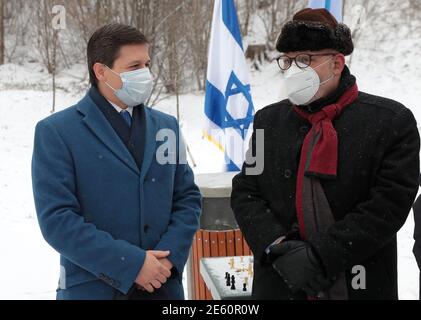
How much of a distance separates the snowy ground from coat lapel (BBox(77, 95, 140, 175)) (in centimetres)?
368

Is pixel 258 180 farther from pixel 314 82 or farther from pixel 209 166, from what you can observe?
pixel 209 166

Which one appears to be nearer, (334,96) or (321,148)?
(321,148)

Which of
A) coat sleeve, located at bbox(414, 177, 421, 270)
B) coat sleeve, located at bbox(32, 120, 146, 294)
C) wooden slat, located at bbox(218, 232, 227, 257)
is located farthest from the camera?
wooden slat, located at bbox(218, 232, 227, 257)

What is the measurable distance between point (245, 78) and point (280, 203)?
4245 millimetres

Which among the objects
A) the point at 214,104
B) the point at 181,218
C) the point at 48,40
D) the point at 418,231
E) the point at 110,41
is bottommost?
the point at 48,40

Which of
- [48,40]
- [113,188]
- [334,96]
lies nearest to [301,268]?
[334,96]

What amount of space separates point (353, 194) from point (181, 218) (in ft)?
2.59

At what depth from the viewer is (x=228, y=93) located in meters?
6.34

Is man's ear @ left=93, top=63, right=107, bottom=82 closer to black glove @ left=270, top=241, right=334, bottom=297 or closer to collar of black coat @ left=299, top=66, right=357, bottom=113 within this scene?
collar of black coat @ left=299, top=66, right=357, bottom=113

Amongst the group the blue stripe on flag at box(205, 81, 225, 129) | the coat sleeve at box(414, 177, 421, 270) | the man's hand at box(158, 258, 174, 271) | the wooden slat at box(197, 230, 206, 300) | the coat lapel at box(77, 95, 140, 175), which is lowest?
the wooden slat at box(197, 230, 206, 300)

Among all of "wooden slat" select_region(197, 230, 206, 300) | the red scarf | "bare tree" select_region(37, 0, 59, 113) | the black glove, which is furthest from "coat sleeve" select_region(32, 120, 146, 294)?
"bare tree" select_region(37, 0, 59, 113)

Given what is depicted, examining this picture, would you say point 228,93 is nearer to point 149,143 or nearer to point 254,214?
point 149,143

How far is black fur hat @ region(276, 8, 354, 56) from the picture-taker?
232 cm
